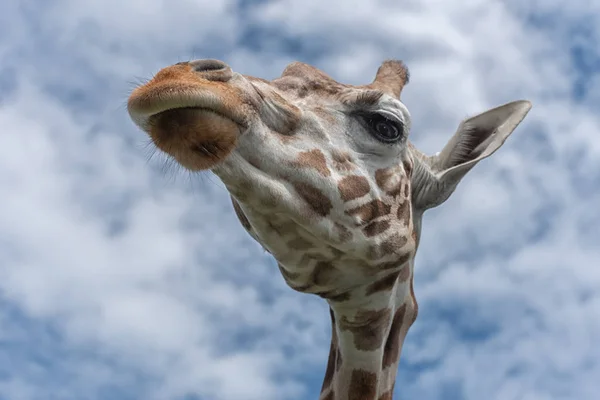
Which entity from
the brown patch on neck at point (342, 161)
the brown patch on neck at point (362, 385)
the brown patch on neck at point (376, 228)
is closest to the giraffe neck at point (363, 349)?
the brown patch on neck at point (362, 385)

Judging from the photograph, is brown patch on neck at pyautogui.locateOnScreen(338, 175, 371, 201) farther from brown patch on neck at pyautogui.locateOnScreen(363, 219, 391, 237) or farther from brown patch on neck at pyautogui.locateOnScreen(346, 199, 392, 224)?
brown patch on neck at pyautogui.locateOnScreen(363, 219, 391, 237)

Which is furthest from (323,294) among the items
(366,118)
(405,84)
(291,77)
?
(405,84)

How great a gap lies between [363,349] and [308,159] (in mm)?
1568

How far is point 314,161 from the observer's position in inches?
165

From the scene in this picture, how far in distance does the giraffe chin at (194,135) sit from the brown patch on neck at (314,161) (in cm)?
55

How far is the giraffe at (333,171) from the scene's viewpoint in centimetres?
363

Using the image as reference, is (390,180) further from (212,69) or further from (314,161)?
(212,69)

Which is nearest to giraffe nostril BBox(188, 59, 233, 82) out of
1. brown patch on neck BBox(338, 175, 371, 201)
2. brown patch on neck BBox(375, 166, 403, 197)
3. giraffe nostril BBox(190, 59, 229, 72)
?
giraffe nostril BBox(190, 59, 229, 72)

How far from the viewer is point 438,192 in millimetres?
5262

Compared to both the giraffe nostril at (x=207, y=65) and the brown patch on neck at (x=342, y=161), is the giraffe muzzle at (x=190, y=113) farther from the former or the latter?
the brown patch on neck at (x=342, y=161)

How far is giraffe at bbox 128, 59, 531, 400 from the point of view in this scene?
363 cm

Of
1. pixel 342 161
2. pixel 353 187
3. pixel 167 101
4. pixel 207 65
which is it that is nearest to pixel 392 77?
pixel 342 161

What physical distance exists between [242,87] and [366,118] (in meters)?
Result: 1.12

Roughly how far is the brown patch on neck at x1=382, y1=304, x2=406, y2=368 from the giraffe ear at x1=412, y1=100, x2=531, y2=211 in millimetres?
869
